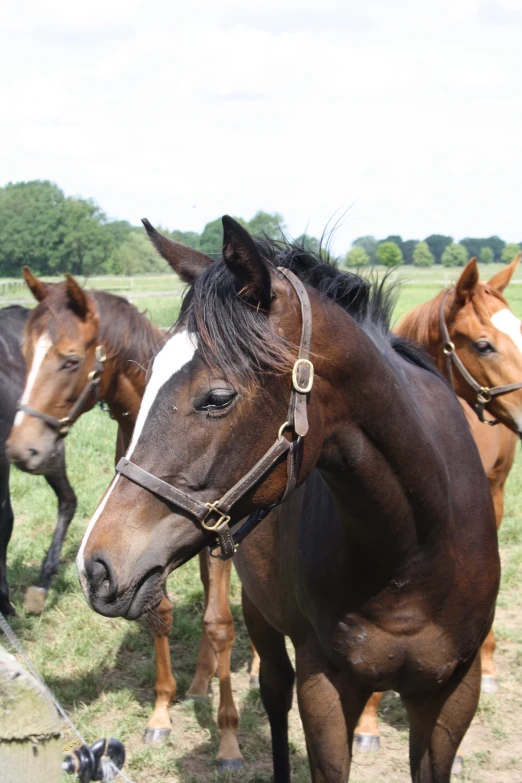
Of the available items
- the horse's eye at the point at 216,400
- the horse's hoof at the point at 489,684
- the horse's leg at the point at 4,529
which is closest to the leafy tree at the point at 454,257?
the horse's leg at the point at 4,529

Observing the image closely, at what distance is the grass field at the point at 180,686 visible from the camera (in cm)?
392

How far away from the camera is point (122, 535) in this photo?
178cm

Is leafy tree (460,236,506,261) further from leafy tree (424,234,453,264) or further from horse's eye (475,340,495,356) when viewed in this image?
horse's eye (475,340,495,356)

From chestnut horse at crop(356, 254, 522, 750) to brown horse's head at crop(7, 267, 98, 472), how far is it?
1975 mm

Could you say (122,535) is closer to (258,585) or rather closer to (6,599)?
(258,585)

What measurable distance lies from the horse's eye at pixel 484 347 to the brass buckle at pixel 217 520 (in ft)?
9.18

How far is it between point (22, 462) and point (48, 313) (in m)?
0.89

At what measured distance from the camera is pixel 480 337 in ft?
14.1

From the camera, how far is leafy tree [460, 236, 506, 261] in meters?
53.5

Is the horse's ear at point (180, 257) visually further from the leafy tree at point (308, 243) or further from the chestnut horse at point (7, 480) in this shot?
the chestnut horse at point (7, 480)

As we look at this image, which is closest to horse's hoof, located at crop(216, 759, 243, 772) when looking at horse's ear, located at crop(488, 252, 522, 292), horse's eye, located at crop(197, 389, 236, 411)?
horse's eye, located at crop(197, 389, 236, 411)

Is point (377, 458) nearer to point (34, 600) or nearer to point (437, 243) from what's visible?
point (34, 600)

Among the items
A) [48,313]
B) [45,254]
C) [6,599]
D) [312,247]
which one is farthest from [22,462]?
[45,254]

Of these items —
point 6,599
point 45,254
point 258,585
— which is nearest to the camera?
point 258,585
